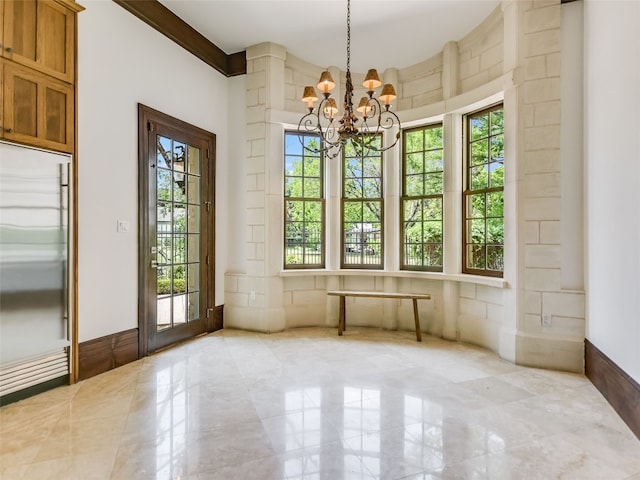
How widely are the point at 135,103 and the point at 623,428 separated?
4.76m

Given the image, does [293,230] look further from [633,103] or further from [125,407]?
[633,103]

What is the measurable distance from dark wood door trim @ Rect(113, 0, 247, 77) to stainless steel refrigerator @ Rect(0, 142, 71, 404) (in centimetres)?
180

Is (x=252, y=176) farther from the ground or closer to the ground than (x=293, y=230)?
farther from the ground

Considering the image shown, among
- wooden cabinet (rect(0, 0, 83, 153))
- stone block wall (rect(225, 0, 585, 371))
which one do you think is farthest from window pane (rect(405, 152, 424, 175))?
wooden cabinet (rect(0, 0, 83, 153))

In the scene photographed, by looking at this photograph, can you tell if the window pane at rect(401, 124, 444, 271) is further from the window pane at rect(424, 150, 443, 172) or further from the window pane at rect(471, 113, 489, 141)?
the window pane at rect(471, 113, 489, 141)

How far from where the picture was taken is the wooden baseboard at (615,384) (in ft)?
7.76

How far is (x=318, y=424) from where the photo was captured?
2.40 meters

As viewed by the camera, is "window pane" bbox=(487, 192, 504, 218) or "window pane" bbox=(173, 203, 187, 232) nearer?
"window pane" bbox=(487, 192, 504, 218)

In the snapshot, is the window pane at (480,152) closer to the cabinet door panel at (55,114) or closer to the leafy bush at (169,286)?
the leafy bush at (169,286)

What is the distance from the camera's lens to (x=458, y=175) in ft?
14.7

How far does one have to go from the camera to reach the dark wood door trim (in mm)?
3714

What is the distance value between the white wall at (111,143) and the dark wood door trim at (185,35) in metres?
0.08

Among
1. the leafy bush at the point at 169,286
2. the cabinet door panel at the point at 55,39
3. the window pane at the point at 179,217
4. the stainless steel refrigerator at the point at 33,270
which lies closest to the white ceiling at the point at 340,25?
the cabinet door panel at the point at 55,39

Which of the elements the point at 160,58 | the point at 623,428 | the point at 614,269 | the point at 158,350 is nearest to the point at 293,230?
the point at 158,350
